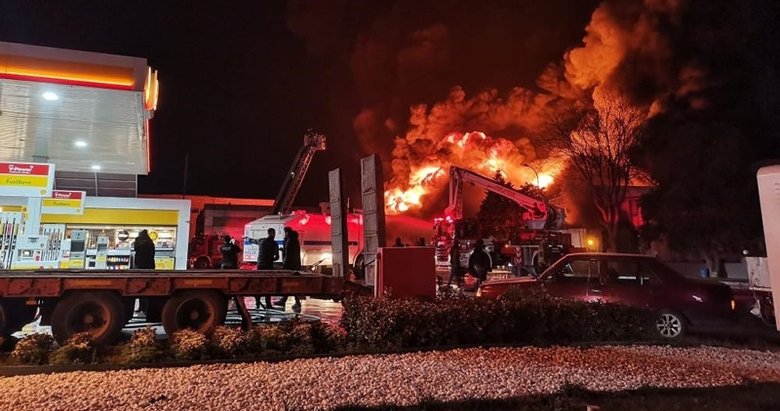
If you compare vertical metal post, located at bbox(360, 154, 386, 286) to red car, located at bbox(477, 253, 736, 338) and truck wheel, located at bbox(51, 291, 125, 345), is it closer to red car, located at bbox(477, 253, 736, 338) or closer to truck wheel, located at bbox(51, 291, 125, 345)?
red car, located at bbox(477, 253, 736, 338)

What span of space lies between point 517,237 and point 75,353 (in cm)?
1965

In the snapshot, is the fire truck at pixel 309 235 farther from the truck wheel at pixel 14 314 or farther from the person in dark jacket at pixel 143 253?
the truck wheel at pixel 14 314

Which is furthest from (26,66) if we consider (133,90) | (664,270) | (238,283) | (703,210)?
(703,210)

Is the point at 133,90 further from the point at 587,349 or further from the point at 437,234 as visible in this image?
the point at 437,234

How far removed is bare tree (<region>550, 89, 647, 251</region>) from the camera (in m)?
28.4

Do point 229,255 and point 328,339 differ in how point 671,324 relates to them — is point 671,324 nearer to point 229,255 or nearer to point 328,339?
point 328,339

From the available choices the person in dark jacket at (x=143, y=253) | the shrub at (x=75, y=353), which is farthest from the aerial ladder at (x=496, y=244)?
the shrub at (x=75, y=353)

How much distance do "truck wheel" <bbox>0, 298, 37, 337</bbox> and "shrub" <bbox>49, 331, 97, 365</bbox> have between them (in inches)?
84.7

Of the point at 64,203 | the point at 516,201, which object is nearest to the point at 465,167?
the point at 516,201

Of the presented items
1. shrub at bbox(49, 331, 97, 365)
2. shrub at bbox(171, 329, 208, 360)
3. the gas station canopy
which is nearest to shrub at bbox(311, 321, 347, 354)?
shrub at bbox(171, 329, 208, 360)

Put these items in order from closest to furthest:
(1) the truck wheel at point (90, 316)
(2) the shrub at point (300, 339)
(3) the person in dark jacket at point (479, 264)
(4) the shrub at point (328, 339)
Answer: (2) the shrub at point (300, 339)
(4) the shrub at point (328, 339)
(1) the truck wheel at point (90, 316)
(3) the person in dark jacket at point (479, 264)

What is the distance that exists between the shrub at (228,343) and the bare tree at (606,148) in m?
25.8

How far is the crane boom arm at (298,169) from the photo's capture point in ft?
105

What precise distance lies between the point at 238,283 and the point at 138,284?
5.08 ft
